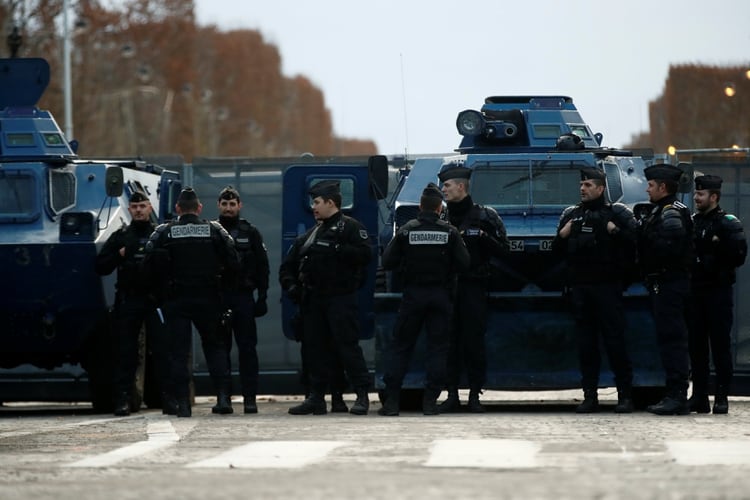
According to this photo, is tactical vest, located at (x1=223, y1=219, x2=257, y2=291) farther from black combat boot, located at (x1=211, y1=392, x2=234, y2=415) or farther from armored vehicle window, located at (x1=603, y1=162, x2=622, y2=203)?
armored vehicle window, located at (x1=603, y1=162, x2=622, y2=203)

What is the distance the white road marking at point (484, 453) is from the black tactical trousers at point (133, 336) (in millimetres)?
5426

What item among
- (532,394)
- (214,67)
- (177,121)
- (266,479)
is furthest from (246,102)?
(266,479)

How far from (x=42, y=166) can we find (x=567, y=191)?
4744mm

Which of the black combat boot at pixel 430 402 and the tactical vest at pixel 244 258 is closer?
the black combat boot at pixel 430 402

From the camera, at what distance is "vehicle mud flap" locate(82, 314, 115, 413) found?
63.9ft

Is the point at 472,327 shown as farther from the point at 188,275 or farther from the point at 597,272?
the point at 188,275

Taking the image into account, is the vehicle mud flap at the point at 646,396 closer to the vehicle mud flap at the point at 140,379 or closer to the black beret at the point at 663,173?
the black beret at the point at 663,173

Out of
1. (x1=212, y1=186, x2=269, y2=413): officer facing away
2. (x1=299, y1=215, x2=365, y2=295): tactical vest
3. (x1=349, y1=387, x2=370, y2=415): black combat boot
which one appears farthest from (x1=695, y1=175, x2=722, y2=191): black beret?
(x1=212, y1=186, x2=269, y2=413): officer facing away

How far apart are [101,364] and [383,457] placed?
25.9 ft

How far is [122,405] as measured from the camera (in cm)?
1834

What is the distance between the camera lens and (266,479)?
10820mm

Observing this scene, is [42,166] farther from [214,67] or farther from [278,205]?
[214,67]

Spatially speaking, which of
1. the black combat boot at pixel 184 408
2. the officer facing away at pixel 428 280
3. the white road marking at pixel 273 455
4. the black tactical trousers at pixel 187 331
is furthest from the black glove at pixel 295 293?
the white road marking at pixel 273 455

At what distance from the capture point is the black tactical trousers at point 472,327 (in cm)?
1744
